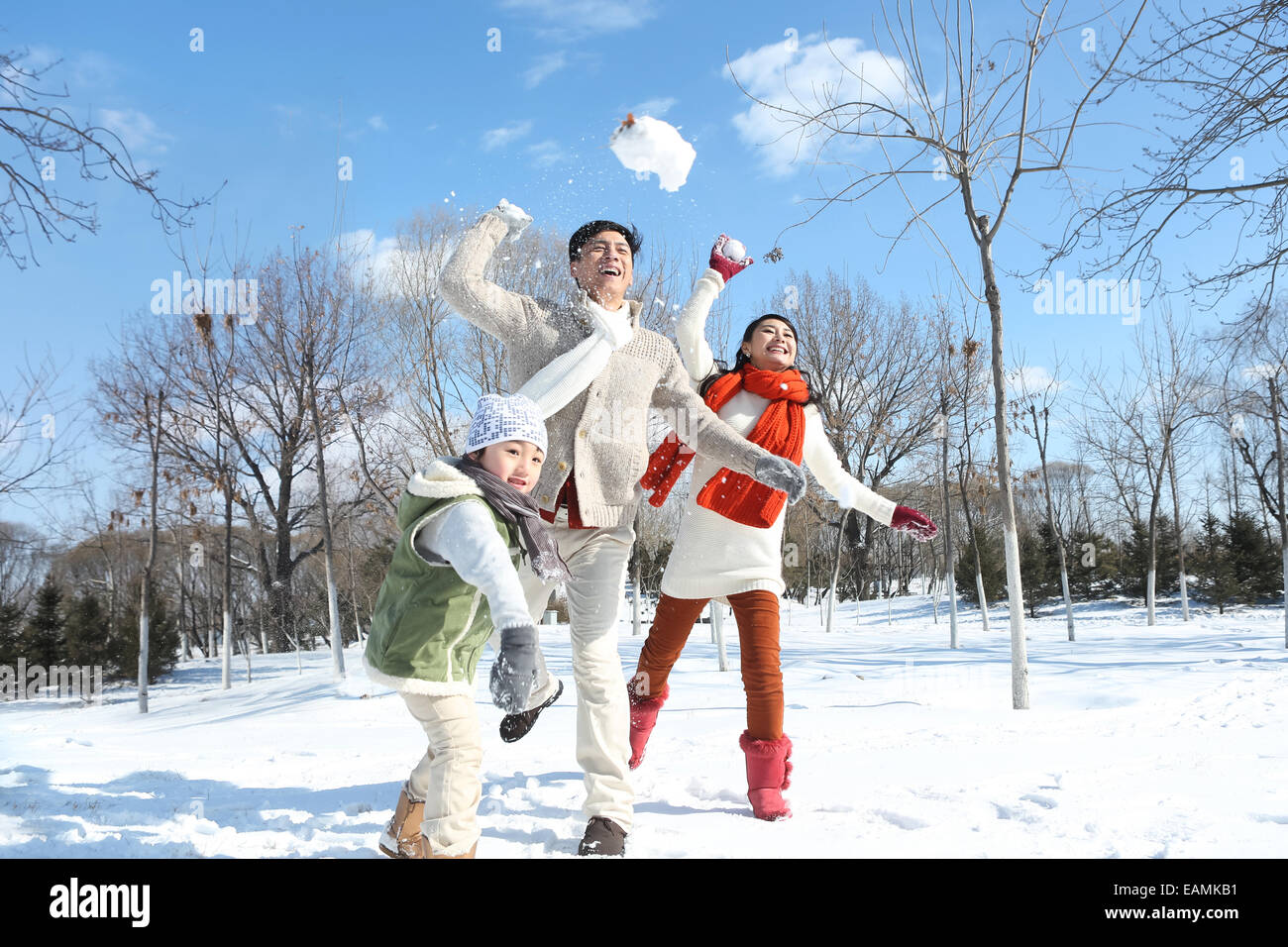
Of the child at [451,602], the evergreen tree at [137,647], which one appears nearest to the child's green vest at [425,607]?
the child at [451,602]

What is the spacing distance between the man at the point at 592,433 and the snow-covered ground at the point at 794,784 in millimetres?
410

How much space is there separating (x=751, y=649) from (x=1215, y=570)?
75.0 feet

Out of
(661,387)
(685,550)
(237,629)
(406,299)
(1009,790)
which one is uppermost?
(406,299)

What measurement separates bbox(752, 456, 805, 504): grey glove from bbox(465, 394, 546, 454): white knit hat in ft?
3.06

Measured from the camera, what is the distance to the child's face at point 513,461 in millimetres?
2211

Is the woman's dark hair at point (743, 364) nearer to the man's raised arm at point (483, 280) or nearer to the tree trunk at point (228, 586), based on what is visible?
the man's raised arm at point (483, 280)

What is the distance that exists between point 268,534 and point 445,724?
1111 inches

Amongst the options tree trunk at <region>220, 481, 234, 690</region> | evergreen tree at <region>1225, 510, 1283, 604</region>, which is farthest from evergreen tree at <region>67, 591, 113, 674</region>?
evergreen tree at <region>1225, 510, 1283, 604</region>

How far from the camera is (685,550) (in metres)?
3.30

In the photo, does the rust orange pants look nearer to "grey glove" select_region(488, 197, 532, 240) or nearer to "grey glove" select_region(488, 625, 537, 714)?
"grey glove" select_region(488, 625, 537, 714)

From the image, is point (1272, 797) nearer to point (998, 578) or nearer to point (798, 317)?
point (798, 317)

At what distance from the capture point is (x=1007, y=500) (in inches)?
246

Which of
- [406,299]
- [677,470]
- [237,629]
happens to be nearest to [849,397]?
[406,299]

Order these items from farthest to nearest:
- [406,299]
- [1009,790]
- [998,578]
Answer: [998,578], [406,299], [1009,790]
